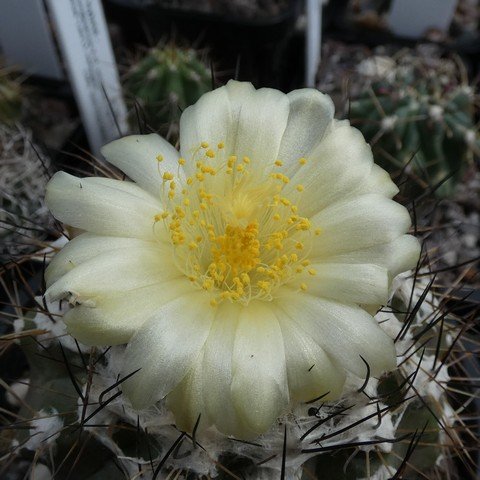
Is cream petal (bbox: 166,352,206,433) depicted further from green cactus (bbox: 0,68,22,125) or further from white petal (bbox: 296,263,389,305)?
green cactus (bbox: 0,68,22,125)

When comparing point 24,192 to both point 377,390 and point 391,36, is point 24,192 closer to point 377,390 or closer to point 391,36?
point 377,390

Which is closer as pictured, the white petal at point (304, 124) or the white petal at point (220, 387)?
the white petal at point (220, 387)

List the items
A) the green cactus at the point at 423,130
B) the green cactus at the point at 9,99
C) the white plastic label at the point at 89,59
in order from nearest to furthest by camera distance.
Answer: the white plastic label at the point at 89,59, the green cactus at the point at 423,130, the green cactus at the point at 9,99

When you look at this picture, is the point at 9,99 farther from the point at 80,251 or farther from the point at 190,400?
the point at 190,400

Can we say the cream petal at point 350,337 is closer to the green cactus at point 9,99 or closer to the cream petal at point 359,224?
the cream petal at point 359,224

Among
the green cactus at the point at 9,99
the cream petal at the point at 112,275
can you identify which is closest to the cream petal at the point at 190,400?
the cream petal at the point at 112,275

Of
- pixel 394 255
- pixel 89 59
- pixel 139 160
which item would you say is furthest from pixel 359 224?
pixel 89 59

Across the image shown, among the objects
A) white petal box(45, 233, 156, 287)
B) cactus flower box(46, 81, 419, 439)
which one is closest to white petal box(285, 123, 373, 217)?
cactus flower box(46, 81, 419, 439)
